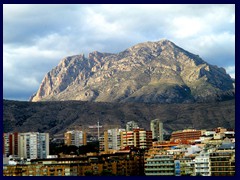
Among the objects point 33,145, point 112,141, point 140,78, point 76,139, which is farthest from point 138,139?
point 140,78

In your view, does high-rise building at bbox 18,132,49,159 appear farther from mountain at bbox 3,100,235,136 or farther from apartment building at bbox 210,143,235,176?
apartment building at bbox 210,143,235,176

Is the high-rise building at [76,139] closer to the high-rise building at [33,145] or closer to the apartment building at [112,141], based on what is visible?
the apartment building at [112,141]

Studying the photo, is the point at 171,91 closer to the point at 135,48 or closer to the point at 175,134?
the point at 135,48

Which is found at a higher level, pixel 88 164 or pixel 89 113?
pixel 89 113

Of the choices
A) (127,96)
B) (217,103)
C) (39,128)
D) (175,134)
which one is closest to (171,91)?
(127,96)

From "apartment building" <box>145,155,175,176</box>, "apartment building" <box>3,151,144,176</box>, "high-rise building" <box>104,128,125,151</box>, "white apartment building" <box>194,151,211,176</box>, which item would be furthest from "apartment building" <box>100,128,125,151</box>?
"white apartment building" <box>194,151,211,176</box>

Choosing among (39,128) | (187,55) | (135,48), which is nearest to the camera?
(39,128)

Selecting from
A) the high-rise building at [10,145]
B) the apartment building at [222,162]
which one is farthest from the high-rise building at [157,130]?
the apartment building at [222,162]
